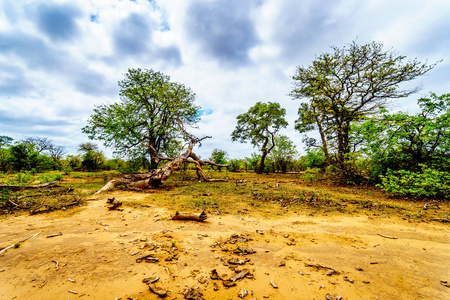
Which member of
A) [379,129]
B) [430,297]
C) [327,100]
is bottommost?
[430,297]

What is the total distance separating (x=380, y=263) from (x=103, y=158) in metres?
26.9

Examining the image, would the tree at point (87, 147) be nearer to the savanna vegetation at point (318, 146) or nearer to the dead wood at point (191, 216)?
the savanna vegetation at point (318, 146)

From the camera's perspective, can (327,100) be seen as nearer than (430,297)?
No

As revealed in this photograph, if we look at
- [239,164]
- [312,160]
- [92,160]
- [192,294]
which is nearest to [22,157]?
[92,160]

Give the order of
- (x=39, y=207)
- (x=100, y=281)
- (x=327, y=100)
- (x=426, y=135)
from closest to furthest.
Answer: (x=100, y=281) < (x=39, y=207) < (x=426, y=135) < (x=327, y=100)

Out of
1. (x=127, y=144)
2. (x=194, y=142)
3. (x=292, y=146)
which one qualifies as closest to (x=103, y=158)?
(x=127, y=144)

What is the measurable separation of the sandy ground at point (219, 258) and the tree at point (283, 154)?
18.3 metres

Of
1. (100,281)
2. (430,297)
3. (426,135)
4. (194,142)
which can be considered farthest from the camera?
(194,142)

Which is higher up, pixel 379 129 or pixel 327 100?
pixel 327 100

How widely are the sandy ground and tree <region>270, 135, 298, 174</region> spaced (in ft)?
60.2

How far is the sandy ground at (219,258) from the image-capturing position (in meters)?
2.14

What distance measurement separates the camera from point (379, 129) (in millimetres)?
9109

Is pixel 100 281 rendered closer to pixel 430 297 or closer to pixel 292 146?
pixel 430 297

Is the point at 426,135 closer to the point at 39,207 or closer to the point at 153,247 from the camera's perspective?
the point at 153,247
